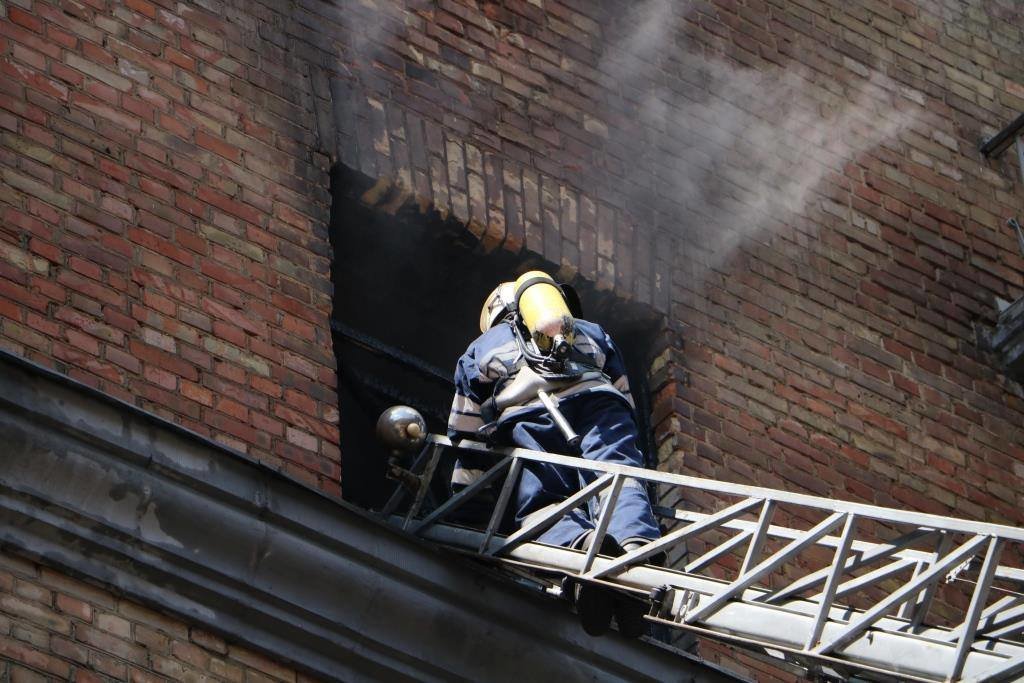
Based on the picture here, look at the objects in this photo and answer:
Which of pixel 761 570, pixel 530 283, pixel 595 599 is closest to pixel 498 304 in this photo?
pixel 530 283

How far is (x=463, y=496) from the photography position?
270 inches

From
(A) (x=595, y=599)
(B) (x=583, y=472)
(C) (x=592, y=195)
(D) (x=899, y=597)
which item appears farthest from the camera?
(C) (x=592, y=195)

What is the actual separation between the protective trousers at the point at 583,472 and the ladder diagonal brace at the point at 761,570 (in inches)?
16.2

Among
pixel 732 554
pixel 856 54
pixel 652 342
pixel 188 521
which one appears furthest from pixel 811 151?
pixel 188 521

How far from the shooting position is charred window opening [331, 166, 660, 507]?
8125 millimetres

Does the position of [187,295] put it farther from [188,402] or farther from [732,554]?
[732,554]

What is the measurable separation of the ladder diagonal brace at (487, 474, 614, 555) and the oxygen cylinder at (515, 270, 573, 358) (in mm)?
546

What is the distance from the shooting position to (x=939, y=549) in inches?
241

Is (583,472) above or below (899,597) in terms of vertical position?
above

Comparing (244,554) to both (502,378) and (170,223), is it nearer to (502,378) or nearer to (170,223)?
(502,378)

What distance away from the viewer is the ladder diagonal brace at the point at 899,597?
587 cm

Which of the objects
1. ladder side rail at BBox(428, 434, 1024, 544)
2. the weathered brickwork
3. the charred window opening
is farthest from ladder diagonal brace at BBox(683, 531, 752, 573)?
the charred window opening

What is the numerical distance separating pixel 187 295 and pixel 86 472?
108 centimetres

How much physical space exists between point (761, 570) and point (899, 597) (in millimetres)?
425
